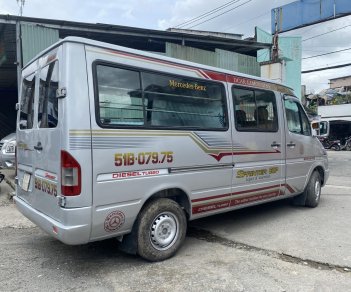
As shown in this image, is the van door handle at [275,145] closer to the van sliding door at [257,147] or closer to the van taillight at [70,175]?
the van sliding door at [257,147]

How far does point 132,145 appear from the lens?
406 centimetres

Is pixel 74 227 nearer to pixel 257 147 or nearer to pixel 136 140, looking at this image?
pixel 136 140

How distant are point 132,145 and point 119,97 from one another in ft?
1.83

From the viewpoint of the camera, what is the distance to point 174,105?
15.3ft

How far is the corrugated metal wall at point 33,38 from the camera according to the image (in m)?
9.28

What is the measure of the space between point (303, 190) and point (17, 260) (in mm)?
5136

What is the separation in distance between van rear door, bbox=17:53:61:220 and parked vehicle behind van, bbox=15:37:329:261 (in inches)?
0.5

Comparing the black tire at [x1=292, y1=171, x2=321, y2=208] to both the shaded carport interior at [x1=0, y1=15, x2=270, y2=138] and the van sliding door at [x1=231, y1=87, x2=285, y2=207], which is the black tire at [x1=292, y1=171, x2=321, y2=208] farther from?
the shaded carport interior at [x1=0, y1=15, x2=270, y2=138]

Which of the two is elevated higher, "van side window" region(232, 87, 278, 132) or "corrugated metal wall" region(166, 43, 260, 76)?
"corrugated metal wall" region(166, 43, 260, 76)

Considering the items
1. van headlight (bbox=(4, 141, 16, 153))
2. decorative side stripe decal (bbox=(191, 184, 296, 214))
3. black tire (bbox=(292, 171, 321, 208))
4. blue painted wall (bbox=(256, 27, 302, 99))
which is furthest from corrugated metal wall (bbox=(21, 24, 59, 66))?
blue painted wall (bbox=(256, 27, 302, 99))

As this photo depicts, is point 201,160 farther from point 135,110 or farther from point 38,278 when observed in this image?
point 38,278

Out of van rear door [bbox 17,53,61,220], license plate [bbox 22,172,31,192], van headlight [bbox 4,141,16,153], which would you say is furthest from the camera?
van headlight [bbox 4,141,16,153]

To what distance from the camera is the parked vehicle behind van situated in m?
3.70

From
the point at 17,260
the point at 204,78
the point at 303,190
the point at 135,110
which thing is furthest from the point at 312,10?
→ the point at 17,260
